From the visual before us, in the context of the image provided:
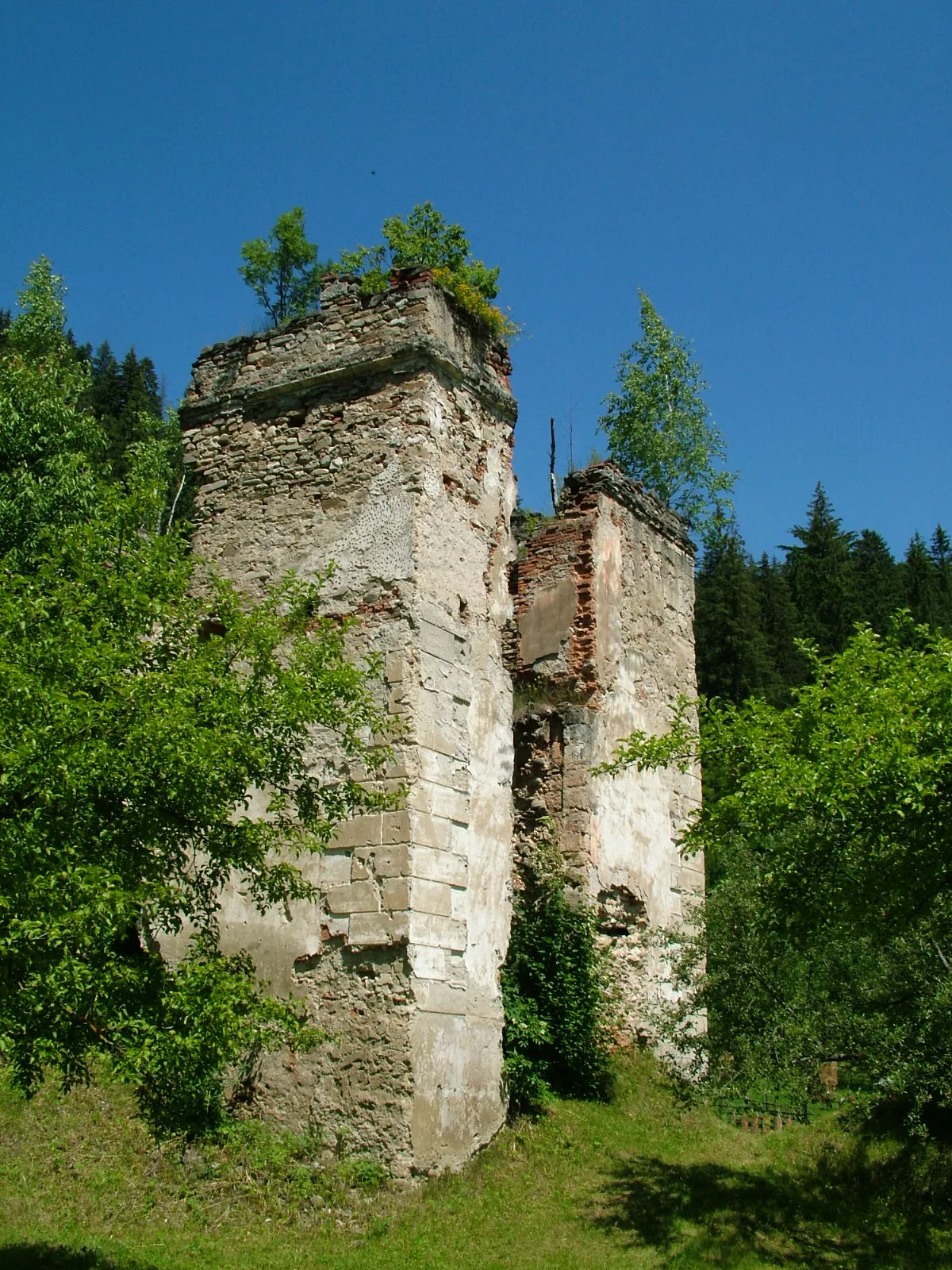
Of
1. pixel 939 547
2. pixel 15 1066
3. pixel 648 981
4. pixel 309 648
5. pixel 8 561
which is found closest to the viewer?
pixel 15 1066

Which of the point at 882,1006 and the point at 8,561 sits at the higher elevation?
the point at 8,561

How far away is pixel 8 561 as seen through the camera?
780 centimetres

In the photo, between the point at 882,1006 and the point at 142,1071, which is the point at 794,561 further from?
the point at 142,1071

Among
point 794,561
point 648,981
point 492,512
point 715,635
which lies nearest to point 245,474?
point 492,512

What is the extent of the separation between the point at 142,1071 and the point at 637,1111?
5.79m

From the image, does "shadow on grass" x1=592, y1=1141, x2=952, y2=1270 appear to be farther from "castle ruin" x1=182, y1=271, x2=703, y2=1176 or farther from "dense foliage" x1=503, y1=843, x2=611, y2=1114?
"castle ruin" x1=182, y1=271, x2=703, y2=1176

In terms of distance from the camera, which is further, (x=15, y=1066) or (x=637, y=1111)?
(x=637, y=1111)

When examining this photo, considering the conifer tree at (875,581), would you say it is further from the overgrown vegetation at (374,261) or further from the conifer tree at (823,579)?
the overgrown vegetation at (374,261)

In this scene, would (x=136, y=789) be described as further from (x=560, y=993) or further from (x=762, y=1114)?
(x=762, y=1114)

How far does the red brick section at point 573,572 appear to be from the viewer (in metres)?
12.2

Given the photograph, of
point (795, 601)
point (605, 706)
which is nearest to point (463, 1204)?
point (605, 706)

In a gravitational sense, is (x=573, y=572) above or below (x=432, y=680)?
above

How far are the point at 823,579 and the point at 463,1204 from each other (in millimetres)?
38401

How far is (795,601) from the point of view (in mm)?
44156
